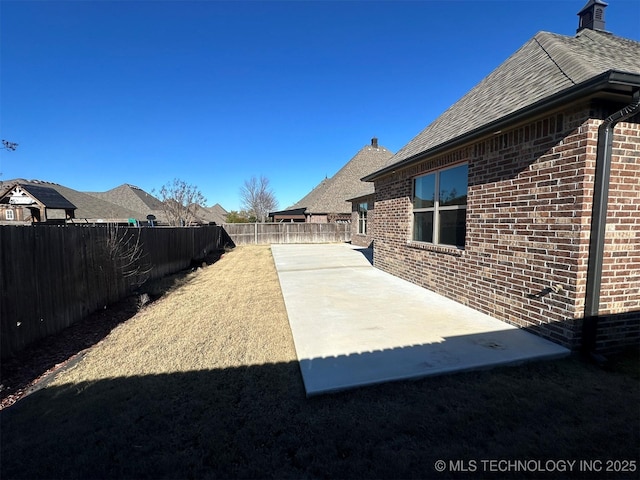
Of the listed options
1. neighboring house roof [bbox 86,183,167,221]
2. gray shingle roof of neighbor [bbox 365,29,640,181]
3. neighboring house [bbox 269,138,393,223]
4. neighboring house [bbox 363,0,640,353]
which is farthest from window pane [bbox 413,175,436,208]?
neighboring house roof [bbox 86,183,167,221]

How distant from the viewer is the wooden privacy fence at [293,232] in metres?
22.7

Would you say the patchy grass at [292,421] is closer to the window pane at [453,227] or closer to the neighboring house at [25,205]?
the window pane at [453,227]

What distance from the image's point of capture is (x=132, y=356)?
152 inches

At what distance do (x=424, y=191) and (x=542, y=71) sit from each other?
118 inches

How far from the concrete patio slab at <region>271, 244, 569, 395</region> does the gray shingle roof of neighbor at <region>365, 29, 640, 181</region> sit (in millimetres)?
3068

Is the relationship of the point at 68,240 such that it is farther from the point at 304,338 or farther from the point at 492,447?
the point at 492,447

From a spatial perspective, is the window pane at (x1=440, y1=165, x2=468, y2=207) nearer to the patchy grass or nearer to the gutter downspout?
the gutter downspout

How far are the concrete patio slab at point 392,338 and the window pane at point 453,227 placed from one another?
1.20 m

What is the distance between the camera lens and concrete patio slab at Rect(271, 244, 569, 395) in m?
3.08

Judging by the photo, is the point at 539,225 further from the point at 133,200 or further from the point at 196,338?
the point at 133,200

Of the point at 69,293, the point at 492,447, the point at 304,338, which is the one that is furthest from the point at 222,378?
the point at 69,293

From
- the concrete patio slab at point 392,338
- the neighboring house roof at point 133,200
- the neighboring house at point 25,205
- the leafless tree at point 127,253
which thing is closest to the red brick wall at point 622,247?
the concrete patio slab at point 392,338

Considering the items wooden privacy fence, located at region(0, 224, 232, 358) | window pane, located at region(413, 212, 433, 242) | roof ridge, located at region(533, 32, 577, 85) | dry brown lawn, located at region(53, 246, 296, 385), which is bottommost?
dry brown lawn, located at region(53, 246, 296, 385)

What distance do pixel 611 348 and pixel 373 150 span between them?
24936 mm
